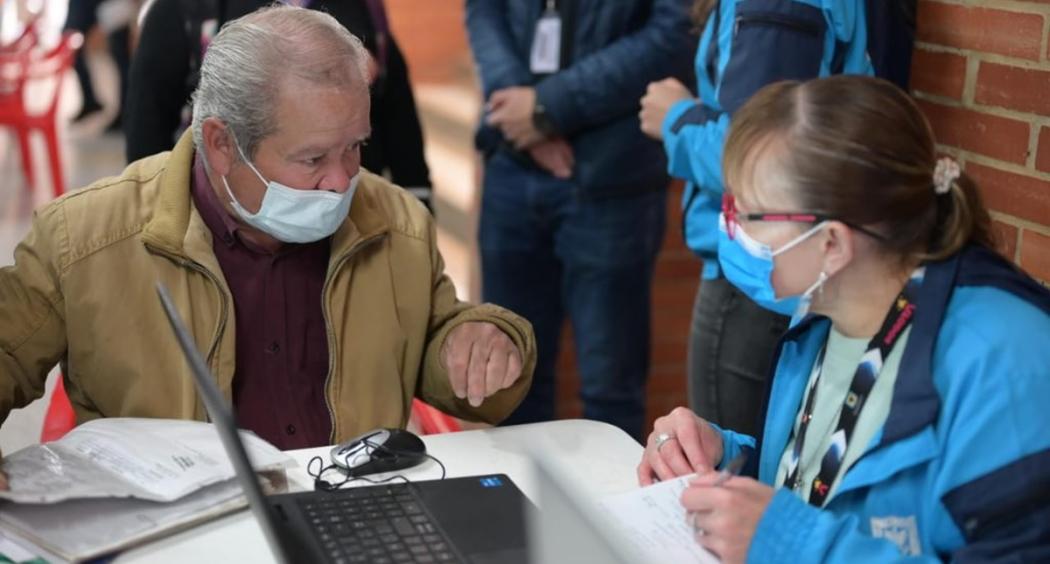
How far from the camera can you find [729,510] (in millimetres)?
1411

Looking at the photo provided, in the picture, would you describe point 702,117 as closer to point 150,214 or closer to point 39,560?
point 150,214

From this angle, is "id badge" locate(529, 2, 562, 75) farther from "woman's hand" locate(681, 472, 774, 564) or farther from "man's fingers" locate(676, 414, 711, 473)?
"woman's hand" locate(681, 472, 774, 564)

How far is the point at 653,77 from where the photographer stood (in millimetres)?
3059

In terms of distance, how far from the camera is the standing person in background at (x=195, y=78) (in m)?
2.69

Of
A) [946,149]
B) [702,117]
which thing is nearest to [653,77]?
[702,117]

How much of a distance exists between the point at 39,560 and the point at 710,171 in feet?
4.50

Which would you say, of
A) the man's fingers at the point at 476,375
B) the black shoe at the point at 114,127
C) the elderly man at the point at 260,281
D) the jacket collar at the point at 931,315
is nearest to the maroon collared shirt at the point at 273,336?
the elderly man at the point at 260,281

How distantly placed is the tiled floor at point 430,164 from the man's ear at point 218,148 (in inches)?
76.5

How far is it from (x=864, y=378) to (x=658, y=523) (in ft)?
0.99

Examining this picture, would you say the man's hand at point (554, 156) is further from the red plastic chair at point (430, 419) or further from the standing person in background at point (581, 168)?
the red plastic chair at point (430, 419)

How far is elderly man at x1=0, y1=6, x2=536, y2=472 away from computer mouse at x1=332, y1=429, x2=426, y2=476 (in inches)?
8.1

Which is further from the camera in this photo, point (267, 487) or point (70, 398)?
point (70, 398)

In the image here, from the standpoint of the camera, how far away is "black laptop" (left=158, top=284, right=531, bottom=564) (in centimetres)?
146

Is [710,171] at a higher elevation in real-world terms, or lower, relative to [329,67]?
lower
